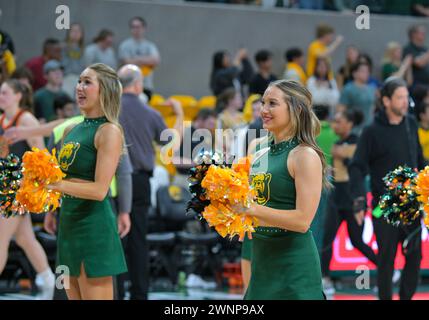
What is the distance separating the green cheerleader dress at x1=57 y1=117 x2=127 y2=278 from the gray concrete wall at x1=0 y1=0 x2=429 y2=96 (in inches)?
287

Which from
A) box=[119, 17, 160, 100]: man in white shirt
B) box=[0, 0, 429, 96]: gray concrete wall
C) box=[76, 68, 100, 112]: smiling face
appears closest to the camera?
box=[76, 68, 100, 112]: smiling face

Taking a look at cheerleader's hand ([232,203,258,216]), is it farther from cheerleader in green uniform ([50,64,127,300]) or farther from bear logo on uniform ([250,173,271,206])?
cheerleader in green uniform ([50,64,127,300])

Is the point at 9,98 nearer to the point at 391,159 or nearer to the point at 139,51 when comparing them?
the point at 391,159

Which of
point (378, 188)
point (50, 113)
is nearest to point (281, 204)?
point (378, 188)

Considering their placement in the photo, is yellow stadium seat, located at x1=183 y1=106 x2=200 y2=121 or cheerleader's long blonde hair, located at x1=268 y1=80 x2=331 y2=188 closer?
cheerleader's long blonde hair, located at x1=268 y1=80 x2=331 y2=188

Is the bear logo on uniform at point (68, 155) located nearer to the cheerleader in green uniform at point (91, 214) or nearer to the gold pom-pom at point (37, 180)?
the cheerleader in green uniform at point (91, 214)

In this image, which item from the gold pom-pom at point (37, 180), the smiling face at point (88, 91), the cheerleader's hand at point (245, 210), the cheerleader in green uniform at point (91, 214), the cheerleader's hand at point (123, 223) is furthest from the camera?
the cheerleader's hand at point (123, 223)

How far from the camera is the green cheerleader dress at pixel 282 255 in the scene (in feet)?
14.5

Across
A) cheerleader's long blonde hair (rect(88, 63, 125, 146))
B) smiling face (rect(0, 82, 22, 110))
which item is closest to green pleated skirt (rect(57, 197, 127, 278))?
cheerleader's long blonde hair (rect(88, 63, 125, 146))

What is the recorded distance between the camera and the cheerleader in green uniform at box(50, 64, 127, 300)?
17.7ft

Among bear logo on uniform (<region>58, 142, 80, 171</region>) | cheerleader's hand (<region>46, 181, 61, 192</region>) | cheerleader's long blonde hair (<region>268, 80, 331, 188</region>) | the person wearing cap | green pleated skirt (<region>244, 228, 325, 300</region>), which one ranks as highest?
the person wearing cap

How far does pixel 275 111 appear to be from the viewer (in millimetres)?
4539

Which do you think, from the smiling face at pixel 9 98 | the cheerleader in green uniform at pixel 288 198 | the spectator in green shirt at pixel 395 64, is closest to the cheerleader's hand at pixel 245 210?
the cheerleader in green uniform at pixel 288 198

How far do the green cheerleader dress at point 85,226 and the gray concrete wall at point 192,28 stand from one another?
7295 mm
